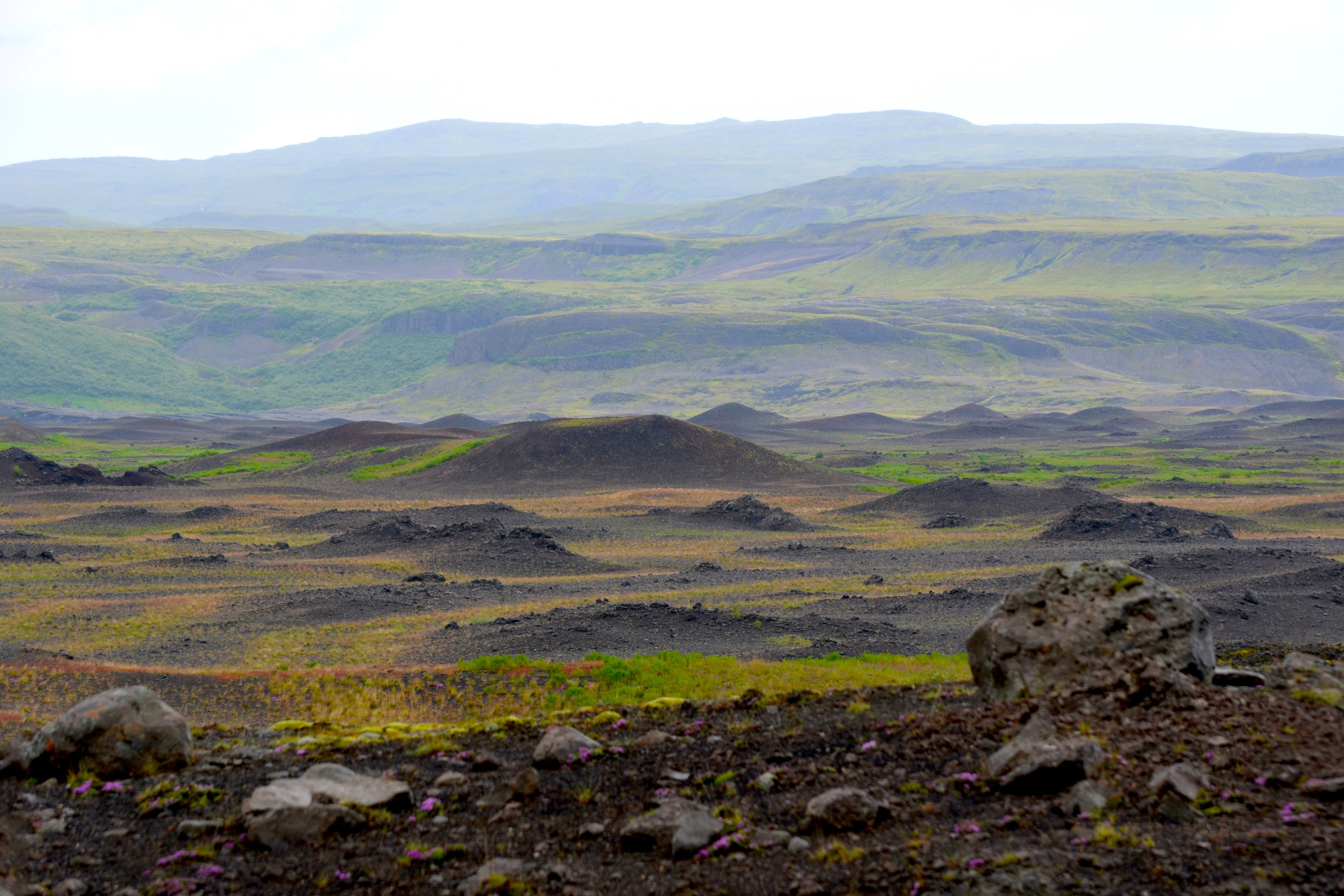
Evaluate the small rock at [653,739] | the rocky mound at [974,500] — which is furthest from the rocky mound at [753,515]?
the small rock at [653,739]

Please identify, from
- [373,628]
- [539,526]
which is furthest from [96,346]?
[373,628]

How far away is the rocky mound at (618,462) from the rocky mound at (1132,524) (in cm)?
2487

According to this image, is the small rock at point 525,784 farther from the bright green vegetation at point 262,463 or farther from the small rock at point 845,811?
the bright green vegetation at point 262,463

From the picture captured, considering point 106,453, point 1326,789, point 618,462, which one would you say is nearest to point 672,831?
point 1326,789

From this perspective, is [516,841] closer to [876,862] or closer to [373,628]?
[876,862]

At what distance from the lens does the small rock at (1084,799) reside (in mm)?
9781

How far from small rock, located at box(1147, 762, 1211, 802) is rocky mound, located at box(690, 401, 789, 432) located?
4271 inches

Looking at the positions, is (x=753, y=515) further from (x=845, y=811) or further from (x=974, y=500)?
(x=845, y=811)

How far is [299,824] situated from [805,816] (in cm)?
474

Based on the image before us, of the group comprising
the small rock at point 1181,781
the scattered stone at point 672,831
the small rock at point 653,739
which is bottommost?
the small rock at point 653,739

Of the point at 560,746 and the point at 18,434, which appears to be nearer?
the point at 560,746

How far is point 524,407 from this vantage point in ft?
559

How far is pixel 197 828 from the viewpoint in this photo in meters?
10.7

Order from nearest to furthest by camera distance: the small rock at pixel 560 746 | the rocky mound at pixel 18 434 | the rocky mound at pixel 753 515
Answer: the small rock at pixel 560 746, the rocky mound at pixel 753 515, the rocky mound at pixel 18 434
